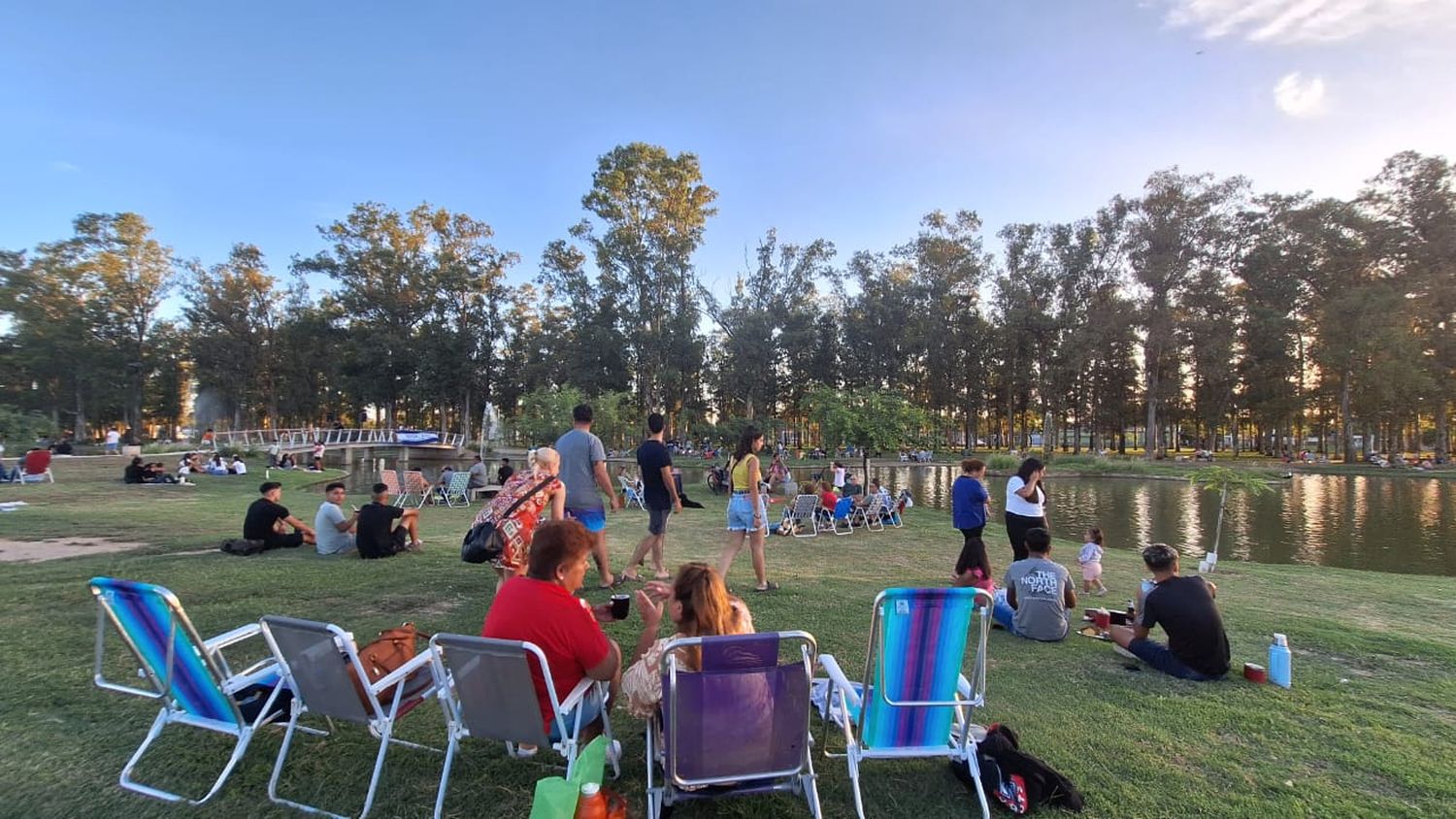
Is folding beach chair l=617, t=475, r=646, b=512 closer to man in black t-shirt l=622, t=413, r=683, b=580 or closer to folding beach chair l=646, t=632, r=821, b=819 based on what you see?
man in black t-shirt l=622, t=413, r=683, b=580

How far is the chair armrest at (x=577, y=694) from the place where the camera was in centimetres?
245

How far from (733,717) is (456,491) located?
14.3 metres

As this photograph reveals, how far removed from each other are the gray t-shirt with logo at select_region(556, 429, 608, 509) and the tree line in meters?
26.9

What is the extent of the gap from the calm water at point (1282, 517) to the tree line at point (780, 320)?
13795mm

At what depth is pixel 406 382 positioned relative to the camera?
4806 cm

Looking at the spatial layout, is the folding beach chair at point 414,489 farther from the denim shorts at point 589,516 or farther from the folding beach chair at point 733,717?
the folding beach chair at point 733,717

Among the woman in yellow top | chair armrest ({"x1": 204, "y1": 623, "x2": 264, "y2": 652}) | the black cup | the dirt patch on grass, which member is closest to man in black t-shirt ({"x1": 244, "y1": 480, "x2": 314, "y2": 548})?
the dirt patch on grass

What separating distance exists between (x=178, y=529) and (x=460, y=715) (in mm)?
10398

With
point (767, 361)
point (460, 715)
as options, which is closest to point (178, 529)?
point (460, 715)

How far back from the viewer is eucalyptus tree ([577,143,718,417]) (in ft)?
132

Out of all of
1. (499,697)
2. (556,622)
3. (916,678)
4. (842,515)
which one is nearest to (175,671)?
(499,697)

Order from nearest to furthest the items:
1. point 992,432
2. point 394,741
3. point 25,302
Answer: point 394,741 → point 25,302 → point 992,432

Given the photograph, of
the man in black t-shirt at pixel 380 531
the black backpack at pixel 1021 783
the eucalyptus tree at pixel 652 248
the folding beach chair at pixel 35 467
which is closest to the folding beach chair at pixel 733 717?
the black backpack at pixel 1021 783

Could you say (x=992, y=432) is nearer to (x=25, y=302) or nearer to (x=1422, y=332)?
(x=1422, y=332)
